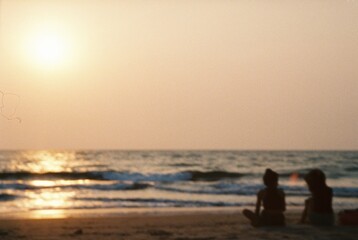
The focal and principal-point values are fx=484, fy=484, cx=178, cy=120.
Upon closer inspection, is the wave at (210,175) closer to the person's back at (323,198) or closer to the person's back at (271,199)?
the person's back at (271,199)

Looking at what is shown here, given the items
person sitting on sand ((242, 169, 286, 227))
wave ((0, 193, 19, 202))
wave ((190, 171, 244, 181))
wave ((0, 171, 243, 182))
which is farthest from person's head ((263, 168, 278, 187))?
wave ((190, 171, 244, 181))

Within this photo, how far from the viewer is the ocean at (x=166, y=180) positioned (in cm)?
1316

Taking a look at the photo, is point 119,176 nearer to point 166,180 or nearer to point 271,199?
point 166,180

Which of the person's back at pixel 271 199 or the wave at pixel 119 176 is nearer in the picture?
the person's back at pixel 271 199

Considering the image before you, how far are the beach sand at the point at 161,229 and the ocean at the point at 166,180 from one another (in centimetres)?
330

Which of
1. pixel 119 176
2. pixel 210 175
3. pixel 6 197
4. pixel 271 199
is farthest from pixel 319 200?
pixel 119 176

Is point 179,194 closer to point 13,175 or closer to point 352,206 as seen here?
point 352,206

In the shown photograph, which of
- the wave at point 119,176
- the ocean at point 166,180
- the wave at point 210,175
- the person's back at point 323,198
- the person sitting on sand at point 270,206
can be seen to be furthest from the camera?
the wave at point 210,175

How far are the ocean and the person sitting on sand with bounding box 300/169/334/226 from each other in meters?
5.53

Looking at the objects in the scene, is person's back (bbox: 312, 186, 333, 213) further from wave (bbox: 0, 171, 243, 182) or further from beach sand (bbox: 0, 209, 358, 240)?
wave (bbox: 0, 171, 243, 182)

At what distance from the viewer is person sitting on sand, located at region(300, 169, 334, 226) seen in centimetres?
646

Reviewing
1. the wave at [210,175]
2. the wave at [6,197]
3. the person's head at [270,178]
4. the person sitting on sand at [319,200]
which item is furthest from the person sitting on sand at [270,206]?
the wave at [210,175]

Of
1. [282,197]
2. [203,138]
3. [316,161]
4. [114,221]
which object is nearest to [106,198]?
[114,221]

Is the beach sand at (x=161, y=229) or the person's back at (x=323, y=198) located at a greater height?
the person's back at (x=323, y=198)
